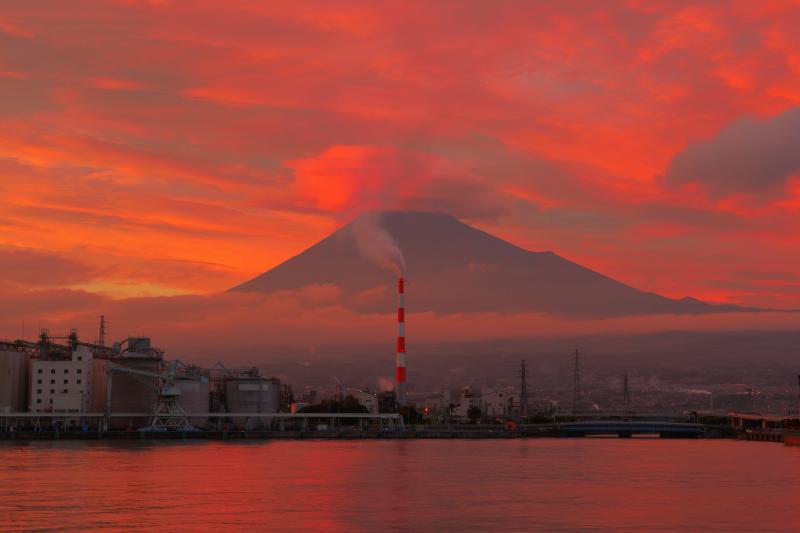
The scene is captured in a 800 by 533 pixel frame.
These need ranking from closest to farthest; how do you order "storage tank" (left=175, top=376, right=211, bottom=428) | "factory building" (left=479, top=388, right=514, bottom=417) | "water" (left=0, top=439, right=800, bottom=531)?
"water" (left=0, top=439, right=800, bottom=531), "storage tank" (left=175, top=376, right=211, bottom=428), "factory building" (left=479, top=388, right=514, bottom=417)

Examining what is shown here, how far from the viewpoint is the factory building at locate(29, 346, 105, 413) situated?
118688 mm

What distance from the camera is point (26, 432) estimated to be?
112 metres

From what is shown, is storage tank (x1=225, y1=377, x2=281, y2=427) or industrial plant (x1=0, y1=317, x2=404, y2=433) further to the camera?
storage tank (x1=225, y1=377, x2=281, y2=427)

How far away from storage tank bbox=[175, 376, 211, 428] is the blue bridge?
4469 centimetres

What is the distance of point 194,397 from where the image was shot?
127750mm

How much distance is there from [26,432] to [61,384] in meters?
8.28

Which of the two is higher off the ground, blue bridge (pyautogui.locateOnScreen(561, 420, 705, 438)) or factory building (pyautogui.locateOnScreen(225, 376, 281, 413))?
factory building (pyautogui.locateOnScreen(225, 376, 281, 413))

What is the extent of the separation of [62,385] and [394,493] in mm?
80736

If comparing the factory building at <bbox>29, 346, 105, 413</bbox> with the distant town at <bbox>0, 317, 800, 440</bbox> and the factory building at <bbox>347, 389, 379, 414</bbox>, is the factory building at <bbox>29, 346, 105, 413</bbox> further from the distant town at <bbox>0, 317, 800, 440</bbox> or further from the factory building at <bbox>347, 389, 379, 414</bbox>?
the factory building at <bbox>347, 389, 379, 414</bbox>

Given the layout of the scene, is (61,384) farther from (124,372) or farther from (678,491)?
(678,491)

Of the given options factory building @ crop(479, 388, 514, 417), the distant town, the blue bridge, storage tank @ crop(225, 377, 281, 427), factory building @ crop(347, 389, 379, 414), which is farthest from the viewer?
factory building @ crop(479, 388, 514, 417)

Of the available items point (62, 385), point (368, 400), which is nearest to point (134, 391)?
point (62, 385)

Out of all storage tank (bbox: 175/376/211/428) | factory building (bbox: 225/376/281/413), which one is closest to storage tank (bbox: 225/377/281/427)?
factory building (bbox: 225/376/281/413)

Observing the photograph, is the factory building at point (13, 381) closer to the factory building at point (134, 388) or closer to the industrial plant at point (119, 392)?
the industrial plant at point (119, 392)
